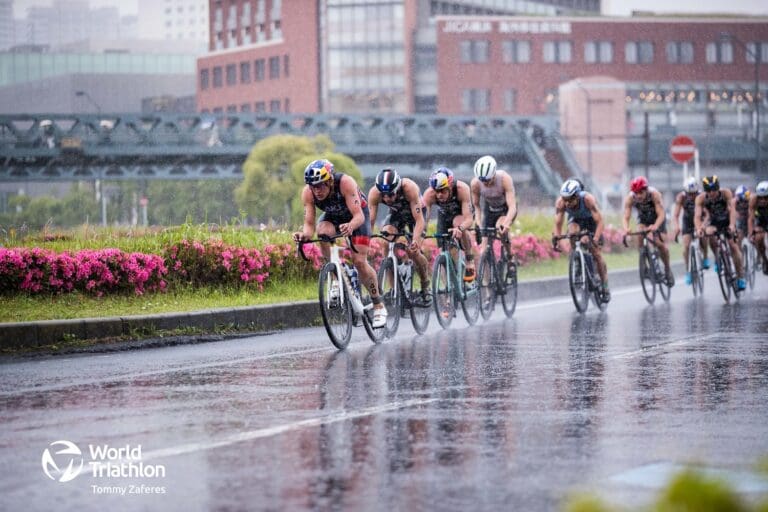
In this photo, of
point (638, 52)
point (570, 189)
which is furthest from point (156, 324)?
point (638, 52)

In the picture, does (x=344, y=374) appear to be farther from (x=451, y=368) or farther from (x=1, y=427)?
(x=1, y=427)

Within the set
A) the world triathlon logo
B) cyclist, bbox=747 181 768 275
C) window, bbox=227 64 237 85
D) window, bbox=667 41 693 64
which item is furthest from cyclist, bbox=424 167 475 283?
window, bbox=227 64 237 85

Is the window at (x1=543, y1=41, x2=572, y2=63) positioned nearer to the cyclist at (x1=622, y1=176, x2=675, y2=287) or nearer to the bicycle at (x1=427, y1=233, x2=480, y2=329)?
the cyclist at (x1=622, y1=176, x2=675, y2=287)

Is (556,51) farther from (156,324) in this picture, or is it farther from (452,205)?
(156,324)

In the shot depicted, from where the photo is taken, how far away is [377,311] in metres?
14.2

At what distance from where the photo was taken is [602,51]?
115 m

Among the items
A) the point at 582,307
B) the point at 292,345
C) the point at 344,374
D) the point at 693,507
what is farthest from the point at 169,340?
the point at 693,507

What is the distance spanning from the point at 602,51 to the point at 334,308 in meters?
104

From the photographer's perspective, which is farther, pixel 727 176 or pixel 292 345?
pixel 727 176

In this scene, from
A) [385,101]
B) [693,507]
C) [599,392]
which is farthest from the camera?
[385,101]

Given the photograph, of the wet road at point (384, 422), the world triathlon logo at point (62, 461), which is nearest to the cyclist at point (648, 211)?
the wet road at point (384, 422)

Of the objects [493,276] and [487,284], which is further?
[493,276]

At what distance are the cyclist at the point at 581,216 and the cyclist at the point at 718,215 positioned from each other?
2549 mm

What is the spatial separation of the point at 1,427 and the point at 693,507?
5.91 m
